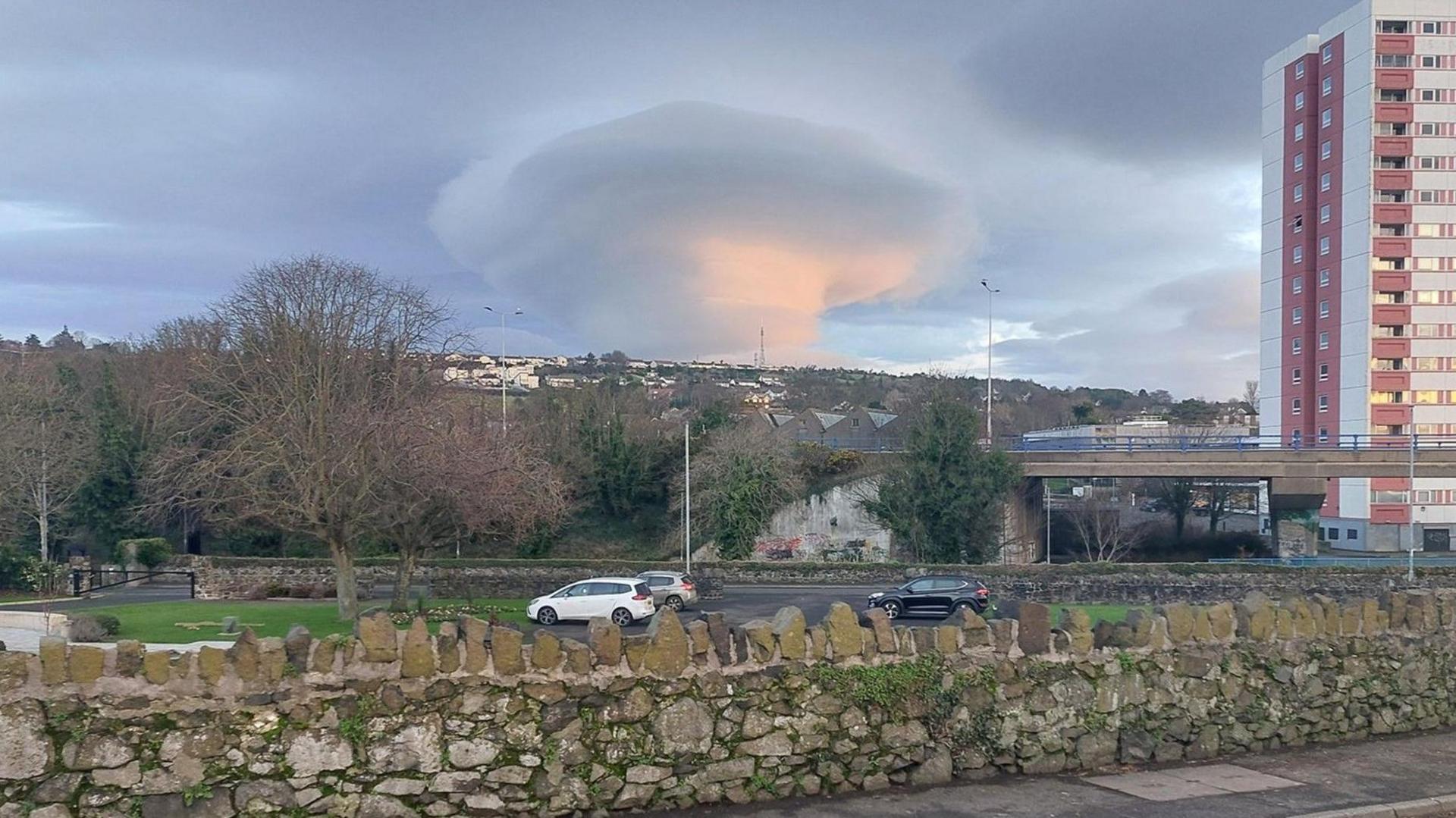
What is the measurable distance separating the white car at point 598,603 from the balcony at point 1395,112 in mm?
61220

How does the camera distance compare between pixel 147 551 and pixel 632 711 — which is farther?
pixel 147 551

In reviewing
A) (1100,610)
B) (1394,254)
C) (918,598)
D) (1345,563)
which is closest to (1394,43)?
(1394,254)

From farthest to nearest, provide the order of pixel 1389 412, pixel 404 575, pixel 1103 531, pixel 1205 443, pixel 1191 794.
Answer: pixel 1389 412 < pixel 1103 531 < pixel 1205 443 < pixel 404 575 < pixel 1191 794

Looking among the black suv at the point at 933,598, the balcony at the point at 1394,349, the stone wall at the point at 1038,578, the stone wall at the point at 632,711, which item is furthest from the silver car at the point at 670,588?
the balcony at the point at 1394,349

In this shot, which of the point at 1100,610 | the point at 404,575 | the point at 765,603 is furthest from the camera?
the point at 765,603

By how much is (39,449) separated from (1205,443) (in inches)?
2011

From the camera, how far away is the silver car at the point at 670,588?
A: 28703mm

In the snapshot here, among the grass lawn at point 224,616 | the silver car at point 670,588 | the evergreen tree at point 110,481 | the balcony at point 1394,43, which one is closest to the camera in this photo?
the grass lawn at point 224,616

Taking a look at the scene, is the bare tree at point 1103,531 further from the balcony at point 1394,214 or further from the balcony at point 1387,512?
the balcony at point 1394,214

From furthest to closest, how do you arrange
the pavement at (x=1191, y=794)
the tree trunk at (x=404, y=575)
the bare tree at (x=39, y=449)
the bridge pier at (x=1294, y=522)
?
the bridge pier at (x=1294, y=522) → the bare tree at (x=39, y=449) → the tree trunk at (x=404, y=575) → the pavement at (x=1191, y=794)

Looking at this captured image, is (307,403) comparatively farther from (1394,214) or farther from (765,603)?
(1394,214)

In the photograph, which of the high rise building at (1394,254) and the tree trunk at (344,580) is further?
the high rise building at (1394,254)

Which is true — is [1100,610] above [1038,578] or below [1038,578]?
below

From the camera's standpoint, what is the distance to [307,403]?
88.1 feet
